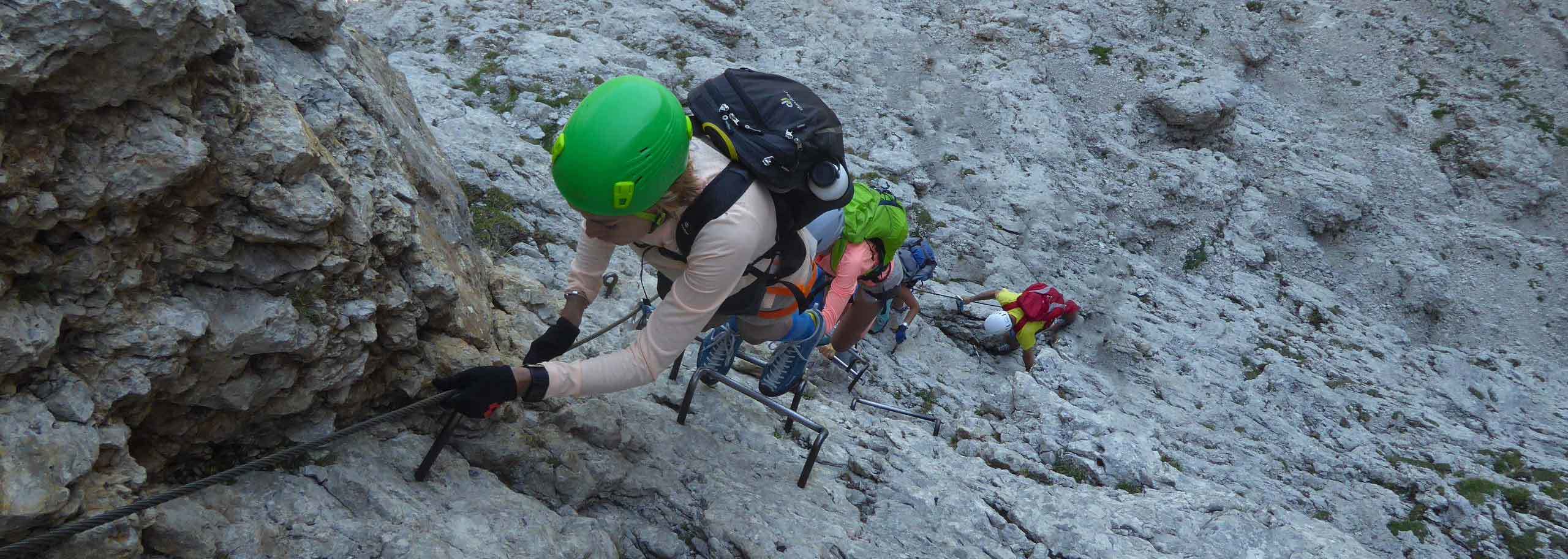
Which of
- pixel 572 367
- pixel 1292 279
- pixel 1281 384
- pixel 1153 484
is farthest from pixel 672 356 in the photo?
pixel 1292 279

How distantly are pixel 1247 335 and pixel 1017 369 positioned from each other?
4062 mm

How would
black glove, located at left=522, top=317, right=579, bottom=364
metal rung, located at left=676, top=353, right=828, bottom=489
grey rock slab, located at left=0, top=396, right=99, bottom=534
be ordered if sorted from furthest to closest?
metal rung, located at left=676, top=353, right=828, bottom=489
black glove, located at left=522, top=317, right=579, bottom=364
grey rock slab, located at left=0, top=396, right=99, bottom=534

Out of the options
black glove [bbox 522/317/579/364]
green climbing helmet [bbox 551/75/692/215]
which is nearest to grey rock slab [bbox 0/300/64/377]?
green climbing helmet [bbox 551/75/692/215]

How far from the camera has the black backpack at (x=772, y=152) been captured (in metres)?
3.80

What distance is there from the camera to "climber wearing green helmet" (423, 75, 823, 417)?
11.3ft

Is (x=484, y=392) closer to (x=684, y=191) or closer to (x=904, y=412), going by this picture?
(x=684, y=191)

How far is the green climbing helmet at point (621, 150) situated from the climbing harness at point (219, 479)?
1321 millimetres

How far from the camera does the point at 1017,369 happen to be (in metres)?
10.4

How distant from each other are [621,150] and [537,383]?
3.91 feet

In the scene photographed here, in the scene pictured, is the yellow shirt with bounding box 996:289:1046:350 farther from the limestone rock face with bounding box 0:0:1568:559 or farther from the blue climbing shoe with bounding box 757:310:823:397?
the blue climbing shoe with bounding box 757:310:823:397

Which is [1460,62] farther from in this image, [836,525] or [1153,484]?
[836,525]

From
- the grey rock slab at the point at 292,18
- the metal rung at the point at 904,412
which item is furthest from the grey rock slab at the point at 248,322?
the metal rung at the point at 904,412

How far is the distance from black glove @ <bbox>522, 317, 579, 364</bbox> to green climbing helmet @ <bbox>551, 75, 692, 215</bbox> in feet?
3.75

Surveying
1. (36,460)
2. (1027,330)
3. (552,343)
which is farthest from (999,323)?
(36,460)
